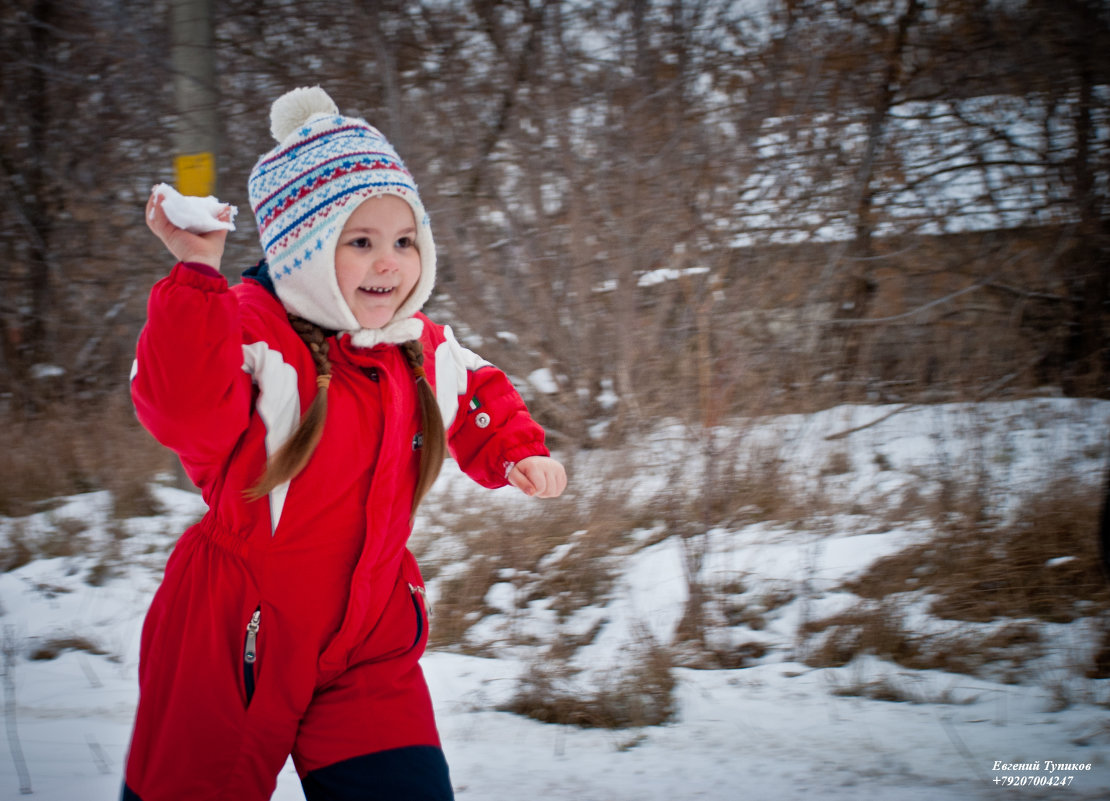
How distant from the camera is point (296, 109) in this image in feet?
5.76

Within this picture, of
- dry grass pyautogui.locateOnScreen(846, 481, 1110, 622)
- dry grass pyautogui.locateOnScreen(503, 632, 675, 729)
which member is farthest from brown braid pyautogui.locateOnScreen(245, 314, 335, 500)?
dry grass pyautogui.locateOnScreen(846, 481, 1110, 622)

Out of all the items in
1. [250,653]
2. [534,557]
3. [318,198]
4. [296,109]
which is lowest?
[534,557]

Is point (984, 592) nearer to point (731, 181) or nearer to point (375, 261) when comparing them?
point (731, 181)

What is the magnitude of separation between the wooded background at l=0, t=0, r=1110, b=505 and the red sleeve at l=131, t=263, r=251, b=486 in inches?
124

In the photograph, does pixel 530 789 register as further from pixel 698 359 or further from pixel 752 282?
Answer: pixel 752 282

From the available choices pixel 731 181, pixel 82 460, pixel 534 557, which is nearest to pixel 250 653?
pixel 534 557

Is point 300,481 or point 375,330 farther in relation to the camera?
point 375,330

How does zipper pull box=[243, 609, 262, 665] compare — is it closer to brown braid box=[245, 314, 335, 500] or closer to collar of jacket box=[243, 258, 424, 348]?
brown braid box=[245, 314, 335, 500]

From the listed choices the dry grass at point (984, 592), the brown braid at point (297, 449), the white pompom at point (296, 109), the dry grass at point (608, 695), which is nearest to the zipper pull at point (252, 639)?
the brown braid at point (297, 449)

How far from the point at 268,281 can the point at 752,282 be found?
346 centimetres

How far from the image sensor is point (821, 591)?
11.6 feet

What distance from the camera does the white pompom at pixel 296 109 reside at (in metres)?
1.75

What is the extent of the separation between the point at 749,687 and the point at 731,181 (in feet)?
9.41

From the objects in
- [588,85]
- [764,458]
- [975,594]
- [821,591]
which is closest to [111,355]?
[588,85]
